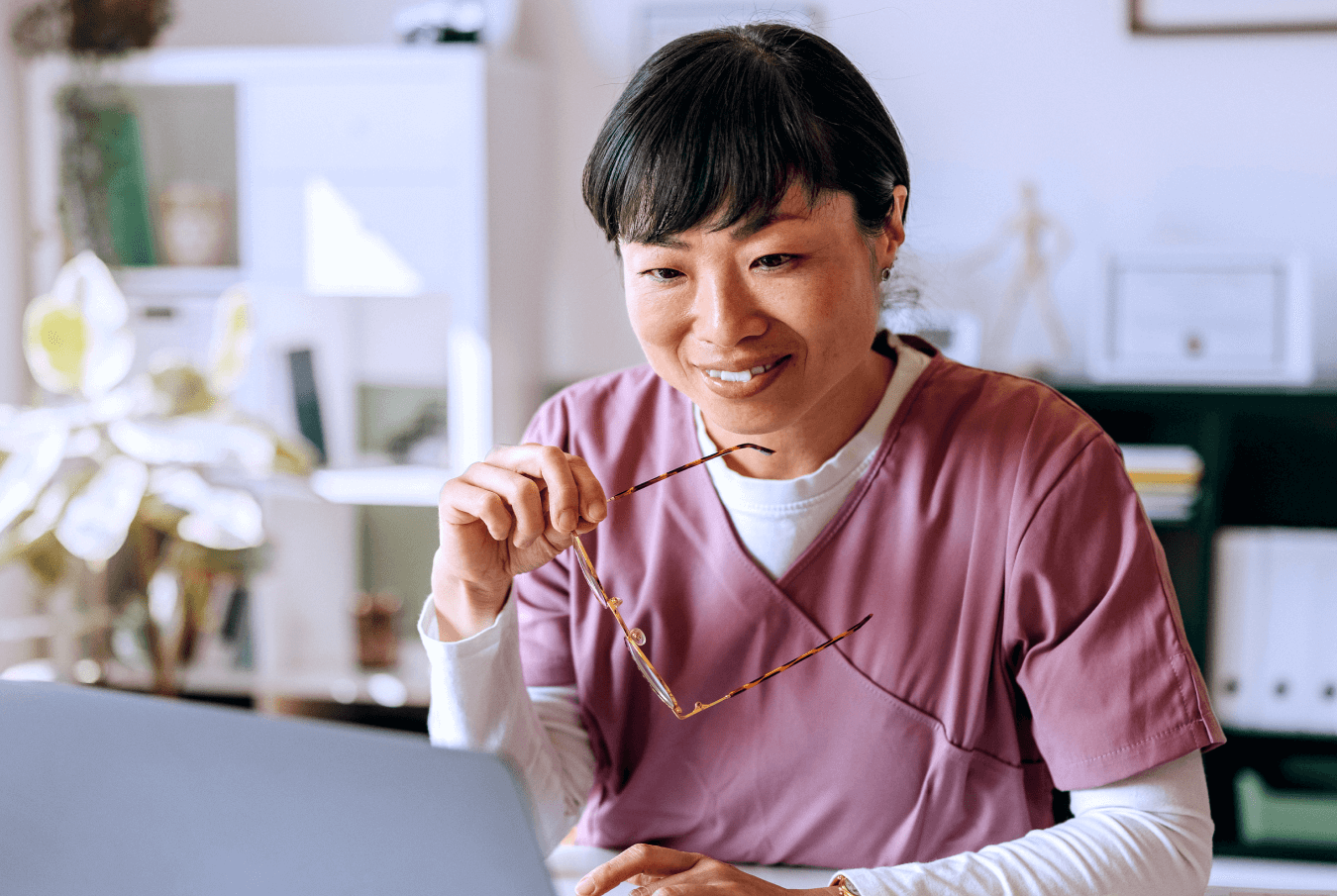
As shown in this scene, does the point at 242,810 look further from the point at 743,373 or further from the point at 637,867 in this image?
the point at 743,373

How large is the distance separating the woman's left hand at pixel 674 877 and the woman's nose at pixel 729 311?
0.37m

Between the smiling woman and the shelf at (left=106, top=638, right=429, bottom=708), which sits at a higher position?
the smiling woman

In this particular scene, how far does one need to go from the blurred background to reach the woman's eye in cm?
153

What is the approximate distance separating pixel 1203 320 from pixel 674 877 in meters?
1.87

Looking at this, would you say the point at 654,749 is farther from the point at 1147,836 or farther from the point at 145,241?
the point at 145,241

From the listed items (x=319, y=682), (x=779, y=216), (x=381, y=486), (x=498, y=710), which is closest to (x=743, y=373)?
(x=779, y=216)

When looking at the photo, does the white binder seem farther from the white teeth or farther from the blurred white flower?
the blurred white flower

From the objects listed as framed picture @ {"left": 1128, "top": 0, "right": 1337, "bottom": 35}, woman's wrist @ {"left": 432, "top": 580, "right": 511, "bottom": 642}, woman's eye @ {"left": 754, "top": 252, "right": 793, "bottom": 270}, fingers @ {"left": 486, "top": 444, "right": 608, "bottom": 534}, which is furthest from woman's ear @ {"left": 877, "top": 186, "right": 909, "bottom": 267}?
framed picture @ {"left": 1128, "top": 0, "right": 1337, "bottom": 35}

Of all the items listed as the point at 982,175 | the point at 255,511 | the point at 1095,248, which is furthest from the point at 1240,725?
the point at 255,511

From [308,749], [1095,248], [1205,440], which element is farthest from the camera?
[1095,248]

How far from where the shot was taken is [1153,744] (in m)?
0.87

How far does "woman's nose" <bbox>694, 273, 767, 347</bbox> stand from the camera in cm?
87

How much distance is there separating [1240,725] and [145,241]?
99.1 inches

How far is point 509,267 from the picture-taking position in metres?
2.52
